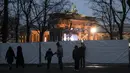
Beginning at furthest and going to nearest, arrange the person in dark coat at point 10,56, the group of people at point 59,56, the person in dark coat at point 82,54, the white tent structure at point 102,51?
the white tent structure at point 102,51
the person in dark coat at point 10,56
the person in dark coat at point 82,54
the group of people at point 59,56

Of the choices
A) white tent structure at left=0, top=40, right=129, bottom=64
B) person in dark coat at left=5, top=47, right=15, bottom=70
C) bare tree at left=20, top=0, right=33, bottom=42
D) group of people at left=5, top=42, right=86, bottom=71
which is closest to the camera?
group of people at left=5, top=42, right=86, bottom=71

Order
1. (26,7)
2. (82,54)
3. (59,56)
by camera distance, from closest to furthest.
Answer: (59,56), (82,54), (26,7)

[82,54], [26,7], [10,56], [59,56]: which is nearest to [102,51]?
[82,54]

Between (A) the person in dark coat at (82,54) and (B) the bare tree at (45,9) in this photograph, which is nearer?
(A) the person in dark coat at (82,54)

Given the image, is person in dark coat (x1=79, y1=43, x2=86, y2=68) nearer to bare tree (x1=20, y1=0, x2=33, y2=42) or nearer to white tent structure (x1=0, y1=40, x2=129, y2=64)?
white tent structure (x1=0, y1=40, x2=129, y2=64)

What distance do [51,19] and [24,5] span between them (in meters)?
5.65

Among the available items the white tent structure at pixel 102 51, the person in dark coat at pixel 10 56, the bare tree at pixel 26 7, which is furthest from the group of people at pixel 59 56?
the bare tree at pixel 26 7

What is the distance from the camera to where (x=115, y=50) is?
3103cm

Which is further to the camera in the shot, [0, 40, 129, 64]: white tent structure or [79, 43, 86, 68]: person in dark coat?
[0, 40, 129, 64]: white tent structure

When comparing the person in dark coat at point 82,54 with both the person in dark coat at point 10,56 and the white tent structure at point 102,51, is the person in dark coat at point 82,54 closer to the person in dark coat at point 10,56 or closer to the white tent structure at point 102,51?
the white tent structure at point 102,51

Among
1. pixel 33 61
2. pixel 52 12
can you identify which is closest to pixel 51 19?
pixel 52 12

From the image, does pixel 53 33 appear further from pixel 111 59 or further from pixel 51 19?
pixel 111 59

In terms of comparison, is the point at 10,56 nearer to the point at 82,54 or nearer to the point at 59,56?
the point at 59,56

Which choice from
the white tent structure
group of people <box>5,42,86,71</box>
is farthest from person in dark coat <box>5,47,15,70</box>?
the white tent structure
